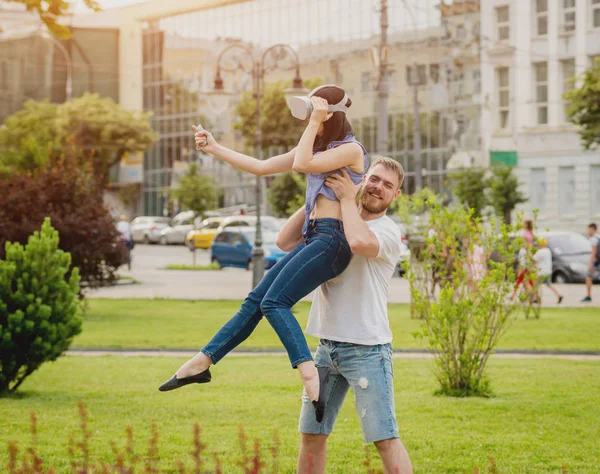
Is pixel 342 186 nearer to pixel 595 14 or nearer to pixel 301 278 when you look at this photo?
pixel 301 278

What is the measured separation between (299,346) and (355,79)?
207ft

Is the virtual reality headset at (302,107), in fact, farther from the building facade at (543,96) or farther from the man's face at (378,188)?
the building facade at (543,96)

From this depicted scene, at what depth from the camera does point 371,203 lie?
17.1 feet

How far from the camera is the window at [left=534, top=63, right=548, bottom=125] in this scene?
53.3 m

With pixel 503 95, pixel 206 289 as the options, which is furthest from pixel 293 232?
pixel 503 95

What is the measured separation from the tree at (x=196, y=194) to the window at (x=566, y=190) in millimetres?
19192

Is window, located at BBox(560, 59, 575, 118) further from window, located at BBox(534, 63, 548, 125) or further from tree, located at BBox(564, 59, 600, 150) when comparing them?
tree, located at BBox(564, 59, 600, 150)

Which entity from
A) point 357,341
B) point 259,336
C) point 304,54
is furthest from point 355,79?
point 357,341

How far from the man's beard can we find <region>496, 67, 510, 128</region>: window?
50.6 m

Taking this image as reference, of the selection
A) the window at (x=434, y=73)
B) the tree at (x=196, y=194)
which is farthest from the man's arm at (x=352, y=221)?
the tree at (x=196, y=194)

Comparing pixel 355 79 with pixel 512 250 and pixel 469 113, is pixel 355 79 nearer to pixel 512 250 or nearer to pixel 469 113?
pixel 469 113

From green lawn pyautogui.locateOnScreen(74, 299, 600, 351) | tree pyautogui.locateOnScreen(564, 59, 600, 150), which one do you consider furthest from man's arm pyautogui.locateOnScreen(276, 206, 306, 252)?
tree pyautogui.locateOnScreen(564, 59, 600, 150)

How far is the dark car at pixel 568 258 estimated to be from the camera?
32.4 meters

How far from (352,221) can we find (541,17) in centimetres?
5090
